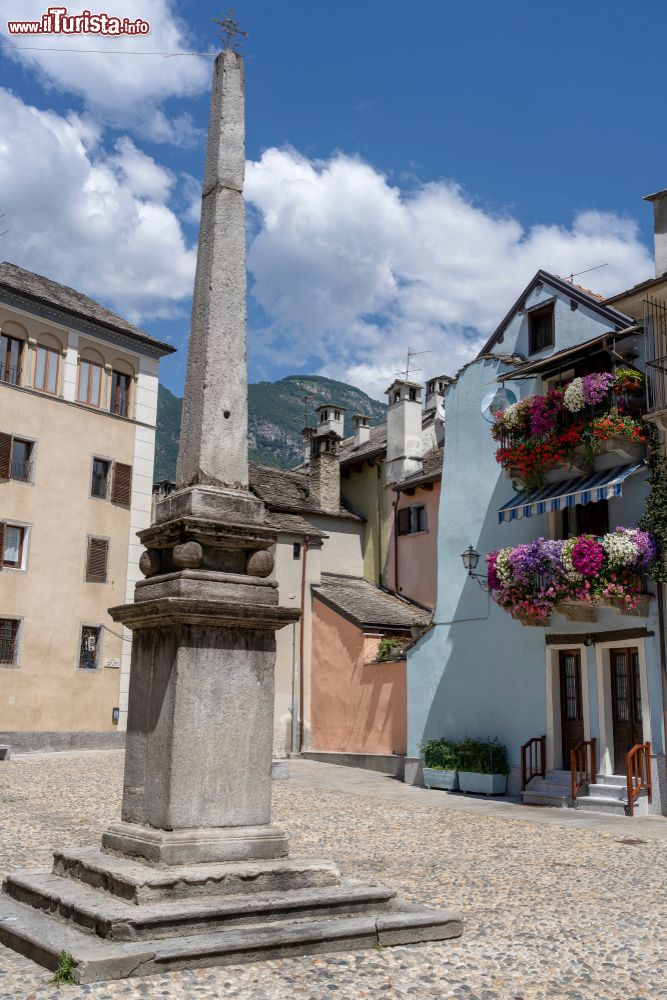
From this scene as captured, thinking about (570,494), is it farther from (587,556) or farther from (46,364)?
(46,364)

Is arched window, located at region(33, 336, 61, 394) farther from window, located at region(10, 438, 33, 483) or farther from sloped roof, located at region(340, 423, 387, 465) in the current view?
sloped roof, located at region(340, 423, 387, 465)

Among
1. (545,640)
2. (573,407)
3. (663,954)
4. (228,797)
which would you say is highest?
(573,407)

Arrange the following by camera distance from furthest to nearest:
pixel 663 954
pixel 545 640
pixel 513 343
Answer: pixel 513 343
pixel 545 640
pixel 663 954

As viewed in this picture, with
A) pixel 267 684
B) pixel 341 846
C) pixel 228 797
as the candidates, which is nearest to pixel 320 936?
pixel 228 797

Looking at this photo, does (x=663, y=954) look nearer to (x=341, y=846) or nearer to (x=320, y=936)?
(x=320, y=936)

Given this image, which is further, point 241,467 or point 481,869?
point 481,869

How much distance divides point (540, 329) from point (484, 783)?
958 cm

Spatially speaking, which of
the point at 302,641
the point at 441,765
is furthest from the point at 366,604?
the point at 441,765

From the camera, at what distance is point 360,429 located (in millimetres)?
38188

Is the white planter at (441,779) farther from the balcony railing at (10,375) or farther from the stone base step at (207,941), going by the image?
the balcony railing at (10,375)

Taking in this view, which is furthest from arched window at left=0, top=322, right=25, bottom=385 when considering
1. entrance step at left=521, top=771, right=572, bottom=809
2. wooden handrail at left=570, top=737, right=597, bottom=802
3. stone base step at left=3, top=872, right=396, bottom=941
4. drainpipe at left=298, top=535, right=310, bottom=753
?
stone base step at left=3, top=872, right=396, bottom=941

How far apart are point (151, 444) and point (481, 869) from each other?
24672 millimetres

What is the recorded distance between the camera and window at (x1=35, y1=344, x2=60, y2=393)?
29922mm

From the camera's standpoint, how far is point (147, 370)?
33.5 meters
